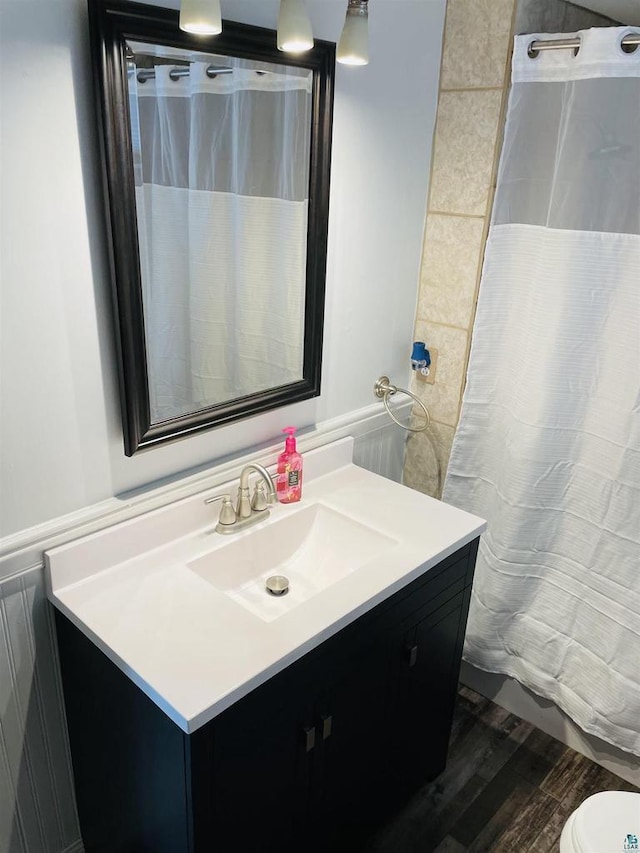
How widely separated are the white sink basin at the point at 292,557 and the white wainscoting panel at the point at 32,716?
0.24 metres

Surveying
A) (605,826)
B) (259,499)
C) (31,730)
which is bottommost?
(605,826)

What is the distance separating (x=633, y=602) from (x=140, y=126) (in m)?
1.62

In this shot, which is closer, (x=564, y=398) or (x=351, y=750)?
(x=351, y=750)

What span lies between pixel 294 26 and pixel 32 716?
4.78ft

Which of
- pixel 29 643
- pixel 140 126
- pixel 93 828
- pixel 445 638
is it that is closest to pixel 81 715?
pixel 29 643

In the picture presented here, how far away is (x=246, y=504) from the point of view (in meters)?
1.60

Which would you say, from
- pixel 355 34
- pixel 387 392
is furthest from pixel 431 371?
pixel 355 34

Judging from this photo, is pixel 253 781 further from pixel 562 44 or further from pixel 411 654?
pixel 562 44

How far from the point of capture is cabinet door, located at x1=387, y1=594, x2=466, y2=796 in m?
1.62

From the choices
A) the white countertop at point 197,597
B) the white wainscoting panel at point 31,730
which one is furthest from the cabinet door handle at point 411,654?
the white wainscoting panel at point 31,730

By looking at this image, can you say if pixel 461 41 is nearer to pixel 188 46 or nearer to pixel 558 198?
pixel 558 198

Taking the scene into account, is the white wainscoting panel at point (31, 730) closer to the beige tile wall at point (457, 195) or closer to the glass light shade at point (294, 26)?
the glass light shade at point (294, 26)

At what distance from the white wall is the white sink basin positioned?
217mm

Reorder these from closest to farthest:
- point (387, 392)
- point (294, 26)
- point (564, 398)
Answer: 1. point (294, 26)
2. point (564, 398)
3. point (387, 392)
